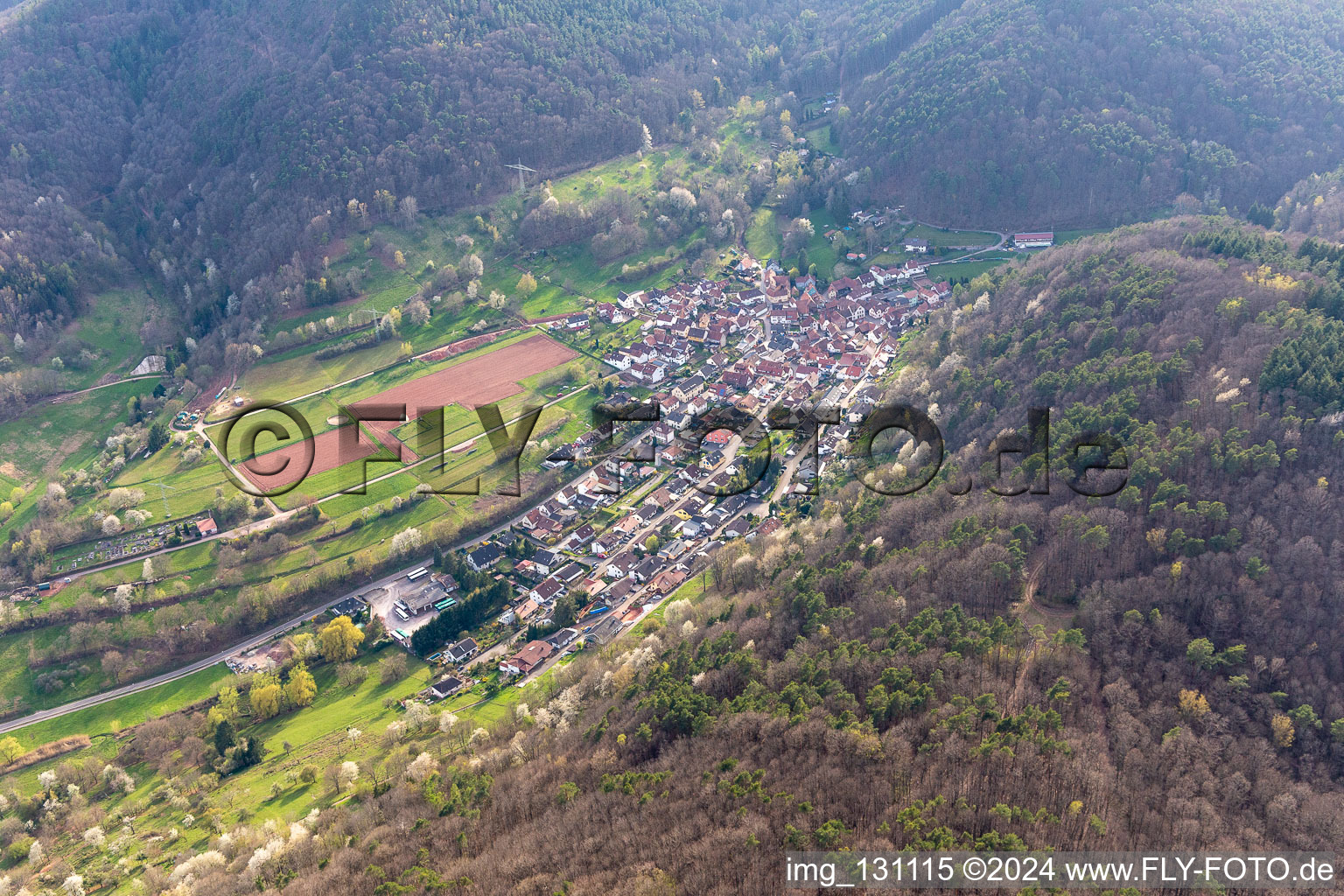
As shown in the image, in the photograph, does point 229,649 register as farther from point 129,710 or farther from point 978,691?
point 978,691

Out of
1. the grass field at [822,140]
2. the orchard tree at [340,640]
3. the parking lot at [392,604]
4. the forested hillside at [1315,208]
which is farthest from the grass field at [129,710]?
the forested hillside at [1315,208]

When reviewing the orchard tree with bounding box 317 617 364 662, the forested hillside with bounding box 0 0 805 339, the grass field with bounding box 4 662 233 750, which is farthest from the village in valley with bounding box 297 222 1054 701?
the forested hillside with bounding box 0 0 805 339

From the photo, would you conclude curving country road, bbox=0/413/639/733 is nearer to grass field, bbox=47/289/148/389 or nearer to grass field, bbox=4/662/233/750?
grass field, bbox=4/662/233/750

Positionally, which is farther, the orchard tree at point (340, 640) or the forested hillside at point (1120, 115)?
the forested hillside at point (1120, 115)

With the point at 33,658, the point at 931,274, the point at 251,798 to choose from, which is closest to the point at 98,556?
the point at 33,658

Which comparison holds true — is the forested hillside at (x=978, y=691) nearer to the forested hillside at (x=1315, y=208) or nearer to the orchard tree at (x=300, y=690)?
the orchard tree at (x=300, y=690)

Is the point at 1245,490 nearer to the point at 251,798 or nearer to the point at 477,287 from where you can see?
the point at 251,798
